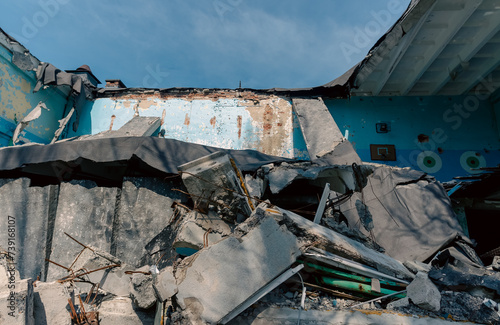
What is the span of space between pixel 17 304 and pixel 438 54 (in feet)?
26.3

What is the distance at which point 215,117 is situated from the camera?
8328mm

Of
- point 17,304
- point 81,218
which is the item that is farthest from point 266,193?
point 17,304

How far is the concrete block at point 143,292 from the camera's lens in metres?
2.73

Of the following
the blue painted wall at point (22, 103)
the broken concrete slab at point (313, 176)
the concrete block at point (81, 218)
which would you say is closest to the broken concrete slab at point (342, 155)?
the broken concrete slab at point (313, 176)

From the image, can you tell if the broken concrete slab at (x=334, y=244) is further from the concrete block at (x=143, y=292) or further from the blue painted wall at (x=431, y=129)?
the blue painted wall at (x=431, y=129)

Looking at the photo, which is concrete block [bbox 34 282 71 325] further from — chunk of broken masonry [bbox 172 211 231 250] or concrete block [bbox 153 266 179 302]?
chunk of broken masonry [bbox 172 211 231 250]

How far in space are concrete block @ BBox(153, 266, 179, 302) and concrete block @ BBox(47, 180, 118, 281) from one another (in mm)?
2364

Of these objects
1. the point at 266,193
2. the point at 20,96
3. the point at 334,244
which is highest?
the point at 20,96

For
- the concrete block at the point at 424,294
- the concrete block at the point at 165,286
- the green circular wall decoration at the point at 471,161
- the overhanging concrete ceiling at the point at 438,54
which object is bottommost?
the concrete block at the point at 424,294

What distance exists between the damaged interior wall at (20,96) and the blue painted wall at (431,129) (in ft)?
22.6

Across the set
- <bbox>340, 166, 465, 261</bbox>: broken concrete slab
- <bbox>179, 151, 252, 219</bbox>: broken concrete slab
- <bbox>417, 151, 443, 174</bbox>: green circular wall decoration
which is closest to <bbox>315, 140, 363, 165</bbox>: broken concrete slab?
<bbox>340, 166, 465, 261</bbox>: broken concrete slab

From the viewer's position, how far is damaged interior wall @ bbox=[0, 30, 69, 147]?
6.87 metres

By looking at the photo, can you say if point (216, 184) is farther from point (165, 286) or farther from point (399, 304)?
point (399, 304)

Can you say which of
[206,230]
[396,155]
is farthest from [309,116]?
[206,230]
